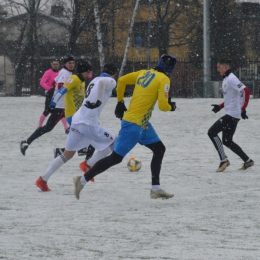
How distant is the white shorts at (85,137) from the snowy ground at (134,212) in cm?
54

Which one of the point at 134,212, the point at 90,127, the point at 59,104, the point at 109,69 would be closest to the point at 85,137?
the point at 90,127

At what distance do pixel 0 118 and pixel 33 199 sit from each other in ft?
46.9

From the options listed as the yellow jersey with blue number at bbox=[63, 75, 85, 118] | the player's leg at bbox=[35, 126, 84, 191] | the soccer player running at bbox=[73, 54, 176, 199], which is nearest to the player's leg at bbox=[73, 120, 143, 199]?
the soccer player running at bbox=[73, 54, 176, 199]

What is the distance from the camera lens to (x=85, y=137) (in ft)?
33.3

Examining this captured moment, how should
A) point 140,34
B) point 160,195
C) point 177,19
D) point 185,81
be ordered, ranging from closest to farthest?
1. point 160,195
2. point 185,81
3. point 177,19
4. point 140,34

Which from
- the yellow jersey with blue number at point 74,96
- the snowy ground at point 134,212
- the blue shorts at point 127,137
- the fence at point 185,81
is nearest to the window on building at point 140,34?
the fence at point 185,81

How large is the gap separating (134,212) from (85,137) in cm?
188

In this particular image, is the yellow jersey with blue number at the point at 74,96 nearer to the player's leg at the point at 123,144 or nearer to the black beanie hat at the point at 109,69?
the black beanie hat at the point at 109,69

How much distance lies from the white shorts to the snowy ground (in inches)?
21.2

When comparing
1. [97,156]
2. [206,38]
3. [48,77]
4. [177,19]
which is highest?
[177,19]

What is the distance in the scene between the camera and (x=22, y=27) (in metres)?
52.5

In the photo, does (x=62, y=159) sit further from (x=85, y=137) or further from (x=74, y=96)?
(x=74, y=96)

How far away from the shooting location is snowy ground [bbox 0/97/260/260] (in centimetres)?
662

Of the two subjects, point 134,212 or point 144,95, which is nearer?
point 134,212
